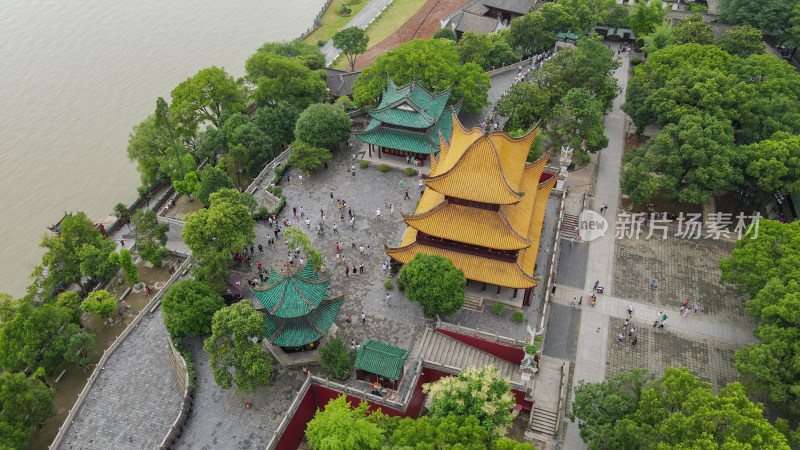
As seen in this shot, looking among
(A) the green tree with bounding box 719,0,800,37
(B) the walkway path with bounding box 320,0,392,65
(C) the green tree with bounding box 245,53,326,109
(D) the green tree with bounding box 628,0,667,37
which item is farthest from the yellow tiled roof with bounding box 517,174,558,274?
(B) the walkway path with bounding box 320,0,392,65

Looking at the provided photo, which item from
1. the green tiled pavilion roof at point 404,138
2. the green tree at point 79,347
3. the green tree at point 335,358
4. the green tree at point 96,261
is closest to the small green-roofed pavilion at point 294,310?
the green tree at point 335,358

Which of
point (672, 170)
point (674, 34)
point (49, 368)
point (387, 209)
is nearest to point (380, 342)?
point (387, 209)

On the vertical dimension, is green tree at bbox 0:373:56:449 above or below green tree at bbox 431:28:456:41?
below

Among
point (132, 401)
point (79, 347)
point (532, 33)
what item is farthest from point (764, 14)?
point (79, 347)

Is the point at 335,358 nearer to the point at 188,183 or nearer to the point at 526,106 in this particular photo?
the point at 188,183

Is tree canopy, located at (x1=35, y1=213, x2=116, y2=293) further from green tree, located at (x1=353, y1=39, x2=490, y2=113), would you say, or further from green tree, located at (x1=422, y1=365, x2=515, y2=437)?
green tree, located at (x1=422, y1=365, x2=515, y2=437)
